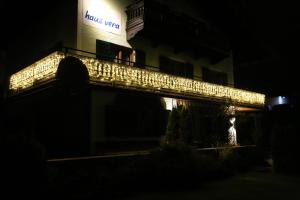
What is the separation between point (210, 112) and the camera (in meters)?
17.1

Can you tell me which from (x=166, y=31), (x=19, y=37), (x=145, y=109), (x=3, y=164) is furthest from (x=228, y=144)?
(x=19, y=37)

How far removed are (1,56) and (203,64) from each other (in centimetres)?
1416

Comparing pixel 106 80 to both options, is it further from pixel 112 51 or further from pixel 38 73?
pixel 112 51

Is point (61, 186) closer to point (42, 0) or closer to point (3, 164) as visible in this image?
point (3, 164)

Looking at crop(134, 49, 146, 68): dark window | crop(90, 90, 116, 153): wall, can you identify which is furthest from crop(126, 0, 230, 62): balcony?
crop(90, 90, 116, 153): wall

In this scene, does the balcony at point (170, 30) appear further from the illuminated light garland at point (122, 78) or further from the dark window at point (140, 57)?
the illuminated light garland at point (122, 78)

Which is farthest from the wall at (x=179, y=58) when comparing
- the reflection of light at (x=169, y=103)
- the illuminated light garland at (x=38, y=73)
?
the illuminated light garland at (x=38, y=73)

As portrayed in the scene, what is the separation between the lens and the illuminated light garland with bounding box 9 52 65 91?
10.7m

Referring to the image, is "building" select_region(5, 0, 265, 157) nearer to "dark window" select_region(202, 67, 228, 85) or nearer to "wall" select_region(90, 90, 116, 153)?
"wall" select_region(90, 90, 116, 153)

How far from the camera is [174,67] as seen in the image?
18359 millimetres

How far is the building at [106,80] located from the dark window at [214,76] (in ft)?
8.41

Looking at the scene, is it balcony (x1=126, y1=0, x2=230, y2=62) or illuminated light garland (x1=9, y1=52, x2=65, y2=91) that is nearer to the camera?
illuminated light garland (x1=9, y1=52, x2=65, y2=91)

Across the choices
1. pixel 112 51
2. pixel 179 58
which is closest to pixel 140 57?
pixel 112 51

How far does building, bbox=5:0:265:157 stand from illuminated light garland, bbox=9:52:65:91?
0.04 metres
